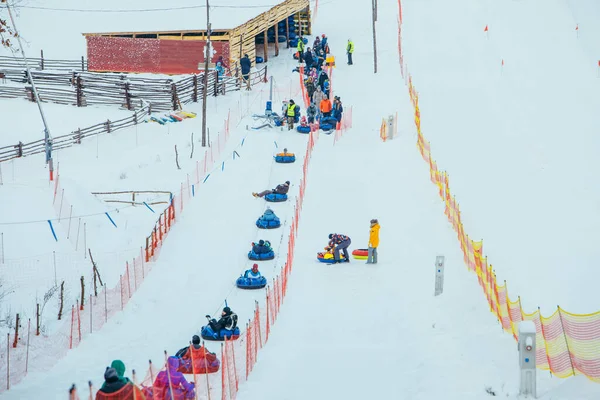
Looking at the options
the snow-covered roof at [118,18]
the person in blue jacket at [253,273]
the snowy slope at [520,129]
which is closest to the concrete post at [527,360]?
the snowy slope at [520,129]

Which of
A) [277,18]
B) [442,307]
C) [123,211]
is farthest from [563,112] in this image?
[442,307]

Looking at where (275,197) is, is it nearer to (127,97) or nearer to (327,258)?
(327,258)

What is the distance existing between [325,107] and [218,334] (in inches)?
720

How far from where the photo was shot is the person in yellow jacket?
76.2ft

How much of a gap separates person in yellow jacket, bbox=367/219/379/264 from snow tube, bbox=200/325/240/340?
5.00m

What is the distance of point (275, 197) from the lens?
95.4ft

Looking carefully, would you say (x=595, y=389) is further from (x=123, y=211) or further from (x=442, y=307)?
(x=123, y=211)

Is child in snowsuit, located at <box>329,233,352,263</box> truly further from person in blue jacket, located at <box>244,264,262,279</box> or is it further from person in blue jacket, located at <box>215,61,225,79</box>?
person in blue jacket, located at <box>215,61,225,79</box>

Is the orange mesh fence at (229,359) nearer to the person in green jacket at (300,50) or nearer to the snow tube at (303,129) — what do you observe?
the snow tube at (303,129)

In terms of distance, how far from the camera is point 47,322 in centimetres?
2111

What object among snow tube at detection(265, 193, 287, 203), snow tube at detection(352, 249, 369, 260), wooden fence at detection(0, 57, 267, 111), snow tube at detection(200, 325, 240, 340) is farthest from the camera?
wooden fence at detection(0, 57, 267, 111)

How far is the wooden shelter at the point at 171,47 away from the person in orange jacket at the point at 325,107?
10706 millimetres

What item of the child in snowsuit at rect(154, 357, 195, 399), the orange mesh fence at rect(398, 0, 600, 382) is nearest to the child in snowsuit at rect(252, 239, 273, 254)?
the orange mesh fence at rect(398, 0, 600, 382)

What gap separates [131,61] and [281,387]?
34020 millimetres
